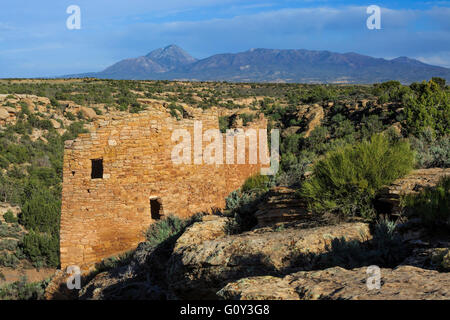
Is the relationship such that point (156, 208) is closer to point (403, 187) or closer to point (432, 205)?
point (403, 187)

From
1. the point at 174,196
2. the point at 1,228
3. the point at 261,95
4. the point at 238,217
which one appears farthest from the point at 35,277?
the point at 261,95

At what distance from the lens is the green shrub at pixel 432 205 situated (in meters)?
5.24

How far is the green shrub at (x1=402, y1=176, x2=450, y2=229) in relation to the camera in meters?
5.24

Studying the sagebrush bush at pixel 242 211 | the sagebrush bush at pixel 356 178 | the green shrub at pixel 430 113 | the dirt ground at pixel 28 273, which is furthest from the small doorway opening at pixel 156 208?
the green shrub at pixel 430 113

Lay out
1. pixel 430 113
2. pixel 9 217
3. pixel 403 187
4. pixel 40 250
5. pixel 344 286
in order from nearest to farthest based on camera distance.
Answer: pixel 344 286 → pixel 403 187 → pixel 40 250 → pixel 9 217 → pixel 430 113

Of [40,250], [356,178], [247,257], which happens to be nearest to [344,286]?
[247,257]

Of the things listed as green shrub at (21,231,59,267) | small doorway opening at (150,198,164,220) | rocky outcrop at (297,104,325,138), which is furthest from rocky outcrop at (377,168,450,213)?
rocky outcrop at (297,104,325,138)

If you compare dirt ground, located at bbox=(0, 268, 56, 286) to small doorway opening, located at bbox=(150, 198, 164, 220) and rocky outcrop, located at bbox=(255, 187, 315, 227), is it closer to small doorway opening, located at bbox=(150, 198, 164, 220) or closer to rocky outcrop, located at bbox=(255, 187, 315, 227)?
small doorway opening, located at bbox=(150, 198, 164, 220)

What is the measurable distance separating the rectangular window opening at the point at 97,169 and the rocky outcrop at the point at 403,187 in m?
6.22

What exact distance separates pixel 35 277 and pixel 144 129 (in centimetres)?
877

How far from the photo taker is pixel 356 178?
6711 millimetres

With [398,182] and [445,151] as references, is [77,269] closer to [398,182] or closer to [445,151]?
[398,182]

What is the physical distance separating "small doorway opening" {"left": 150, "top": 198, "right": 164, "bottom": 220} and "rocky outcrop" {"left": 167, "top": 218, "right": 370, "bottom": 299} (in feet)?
11.0

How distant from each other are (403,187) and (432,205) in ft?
3.14
